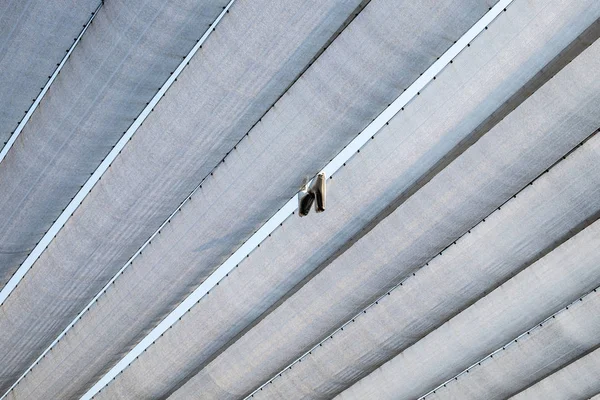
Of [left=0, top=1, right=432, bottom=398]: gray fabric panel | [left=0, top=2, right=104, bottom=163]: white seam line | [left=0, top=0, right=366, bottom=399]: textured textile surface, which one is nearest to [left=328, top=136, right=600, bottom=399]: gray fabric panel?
[left=0, top=1, right=432, bottom=398]: gray fabric panel

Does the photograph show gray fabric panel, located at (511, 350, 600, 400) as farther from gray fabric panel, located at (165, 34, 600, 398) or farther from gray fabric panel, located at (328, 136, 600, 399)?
gray fabric panel, located at (165, 34, 600, 398)

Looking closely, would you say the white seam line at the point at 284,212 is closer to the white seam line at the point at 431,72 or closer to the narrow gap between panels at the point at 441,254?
the white seam line at the point at 431,72

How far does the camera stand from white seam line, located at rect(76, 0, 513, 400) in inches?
781

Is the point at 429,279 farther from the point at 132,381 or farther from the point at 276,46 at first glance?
the point at 132,381

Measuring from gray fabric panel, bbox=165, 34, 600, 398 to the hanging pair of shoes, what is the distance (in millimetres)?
4151

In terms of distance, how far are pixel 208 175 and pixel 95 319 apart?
7442mm

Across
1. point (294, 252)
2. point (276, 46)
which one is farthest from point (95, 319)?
point (276, 46)

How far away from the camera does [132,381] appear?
29.8 meters

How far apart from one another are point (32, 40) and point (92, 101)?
2133mm

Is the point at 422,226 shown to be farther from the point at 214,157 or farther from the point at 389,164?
the point at 214,157

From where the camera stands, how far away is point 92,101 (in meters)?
20.0

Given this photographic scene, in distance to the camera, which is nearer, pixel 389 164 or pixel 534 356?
pixel 389 164

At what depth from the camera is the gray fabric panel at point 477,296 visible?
22297 mm

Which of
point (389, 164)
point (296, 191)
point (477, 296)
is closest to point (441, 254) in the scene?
point (477, 296)
